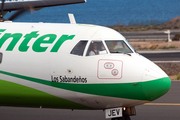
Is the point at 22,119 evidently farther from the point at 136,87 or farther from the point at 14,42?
the point at 136,87

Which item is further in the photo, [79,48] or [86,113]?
[86,113]

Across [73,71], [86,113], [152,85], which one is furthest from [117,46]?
[86,113]

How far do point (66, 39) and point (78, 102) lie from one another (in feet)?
A: 5.62

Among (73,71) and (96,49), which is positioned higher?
(96,49)

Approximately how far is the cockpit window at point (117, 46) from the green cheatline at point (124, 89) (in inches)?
38.8

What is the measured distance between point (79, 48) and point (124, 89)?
1.61 m

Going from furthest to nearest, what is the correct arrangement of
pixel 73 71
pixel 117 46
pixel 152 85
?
pixel 117 46 < pixel 73 71 < pixel 152 85

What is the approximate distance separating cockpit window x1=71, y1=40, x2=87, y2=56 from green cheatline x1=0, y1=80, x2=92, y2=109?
4.27 ft

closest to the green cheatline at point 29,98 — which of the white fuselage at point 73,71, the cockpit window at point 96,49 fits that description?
the white fuselage at point 73,71

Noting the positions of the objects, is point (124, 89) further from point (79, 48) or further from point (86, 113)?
point (86, 113)

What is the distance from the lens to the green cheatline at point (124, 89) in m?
8.13

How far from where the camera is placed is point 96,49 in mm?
8688

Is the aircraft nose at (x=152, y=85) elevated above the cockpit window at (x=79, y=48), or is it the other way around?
the cockpit window at (x=79, y=48)

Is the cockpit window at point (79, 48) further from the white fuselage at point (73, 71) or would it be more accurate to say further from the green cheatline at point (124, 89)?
the green cheatline at point (124, 89)
